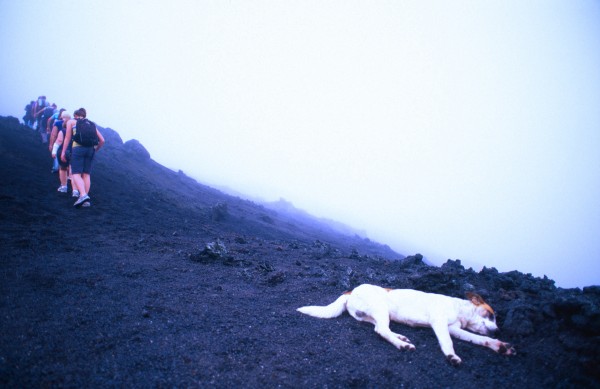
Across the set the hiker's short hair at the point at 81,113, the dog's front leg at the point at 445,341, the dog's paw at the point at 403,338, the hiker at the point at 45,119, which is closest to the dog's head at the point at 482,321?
the dog's front leg at the point at 445,341

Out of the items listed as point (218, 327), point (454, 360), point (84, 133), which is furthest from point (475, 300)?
point (84, 133)

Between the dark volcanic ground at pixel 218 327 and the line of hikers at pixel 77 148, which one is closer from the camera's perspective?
the dark volcanic ground at pixel 218 327

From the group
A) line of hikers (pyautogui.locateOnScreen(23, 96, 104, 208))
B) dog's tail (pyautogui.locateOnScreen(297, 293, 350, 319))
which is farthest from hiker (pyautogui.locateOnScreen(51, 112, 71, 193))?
dog's tail (pyautogui.locateOnScreen(297, 293, 350, 319))

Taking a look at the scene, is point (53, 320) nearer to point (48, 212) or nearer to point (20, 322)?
point (20, 322)

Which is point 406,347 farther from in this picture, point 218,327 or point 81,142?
point 81,142

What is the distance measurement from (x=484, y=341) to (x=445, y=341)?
1.76ft

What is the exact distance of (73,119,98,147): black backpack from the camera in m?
8.12

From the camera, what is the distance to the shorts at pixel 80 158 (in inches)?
328

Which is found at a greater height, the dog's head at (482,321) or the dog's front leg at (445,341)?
the dog's head at (482,321)

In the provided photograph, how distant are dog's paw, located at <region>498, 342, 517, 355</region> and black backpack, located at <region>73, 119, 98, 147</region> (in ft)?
34.4

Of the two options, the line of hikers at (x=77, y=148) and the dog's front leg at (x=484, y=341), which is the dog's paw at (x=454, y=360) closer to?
the dog's front leg at (x=484, y=341)

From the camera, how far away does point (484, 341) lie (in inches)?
143

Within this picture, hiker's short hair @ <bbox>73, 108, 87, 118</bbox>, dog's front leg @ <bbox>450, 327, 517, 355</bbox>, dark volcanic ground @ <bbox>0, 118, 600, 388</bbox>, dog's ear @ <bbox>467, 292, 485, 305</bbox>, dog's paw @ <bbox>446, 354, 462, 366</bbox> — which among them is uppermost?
hiker's short hair @ <bbox>73, 108, 87, 118</bbox>

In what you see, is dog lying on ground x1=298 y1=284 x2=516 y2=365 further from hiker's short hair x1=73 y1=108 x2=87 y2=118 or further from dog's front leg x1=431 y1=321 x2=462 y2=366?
hiker's short hair x1=73 y1=108 x2=87 y2=118
